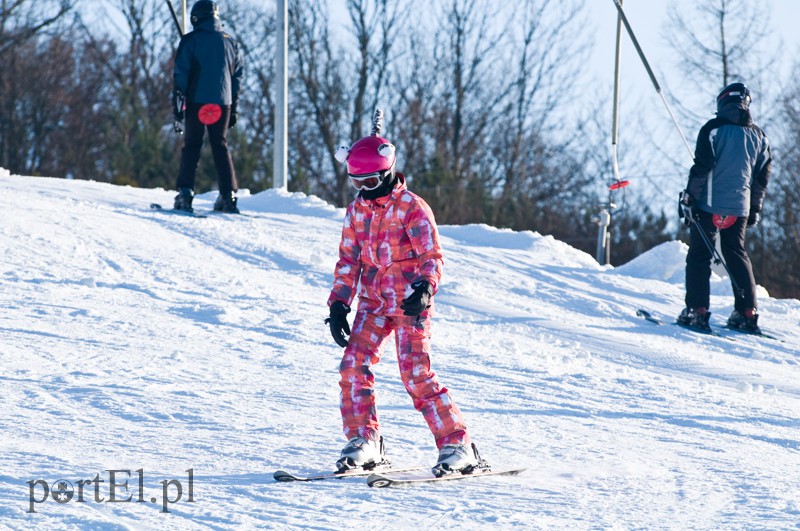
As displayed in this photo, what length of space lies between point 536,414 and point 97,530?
8.16 feet

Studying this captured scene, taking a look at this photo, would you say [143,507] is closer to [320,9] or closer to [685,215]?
[685,215]

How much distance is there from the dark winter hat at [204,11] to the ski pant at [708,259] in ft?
13.9

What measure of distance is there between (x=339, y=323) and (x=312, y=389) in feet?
4.70

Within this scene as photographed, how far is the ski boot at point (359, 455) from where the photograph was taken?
404cm

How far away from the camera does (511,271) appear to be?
9844 millimetres

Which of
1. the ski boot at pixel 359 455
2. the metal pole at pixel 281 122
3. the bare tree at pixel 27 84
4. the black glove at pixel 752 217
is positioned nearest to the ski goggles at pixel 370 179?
the ski boot at pixel 359 455

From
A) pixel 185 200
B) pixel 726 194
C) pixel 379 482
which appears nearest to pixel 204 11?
pixel 185 200

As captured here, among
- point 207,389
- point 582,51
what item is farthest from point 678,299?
point 582,51

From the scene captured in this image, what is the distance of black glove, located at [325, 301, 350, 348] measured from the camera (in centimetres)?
409

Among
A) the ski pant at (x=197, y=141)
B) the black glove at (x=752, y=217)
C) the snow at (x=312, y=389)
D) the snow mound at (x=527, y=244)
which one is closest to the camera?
the snow at (x=312, y=389)

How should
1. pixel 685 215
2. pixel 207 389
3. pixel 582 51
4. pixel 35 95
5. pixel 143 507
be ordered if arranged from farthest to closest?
pixel 582 51
pixel 35 95
pixel 685 215
pixel 207 389
pixel 143 507

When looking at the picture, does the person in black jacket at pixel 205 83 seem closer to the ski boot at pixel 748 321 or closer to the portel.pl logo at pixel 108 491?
the ski boot at pixel 748 321

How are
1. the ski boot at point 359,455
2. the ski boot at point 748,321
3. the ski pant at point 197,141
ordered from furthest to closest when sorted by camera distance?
the ski pant at point 197,141 < the ski boot at point 748,321 < the ski boot at point 359,455

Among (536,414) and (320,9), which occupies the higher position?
(320,9)
